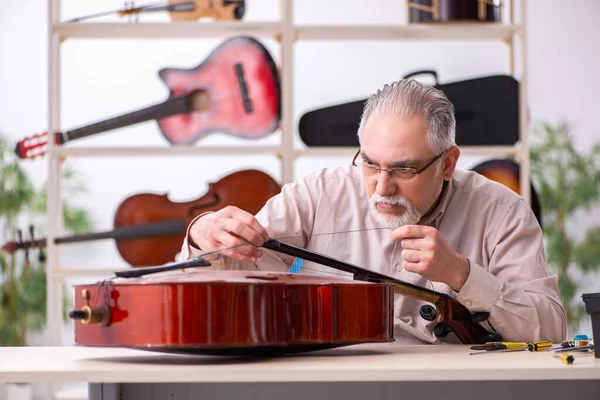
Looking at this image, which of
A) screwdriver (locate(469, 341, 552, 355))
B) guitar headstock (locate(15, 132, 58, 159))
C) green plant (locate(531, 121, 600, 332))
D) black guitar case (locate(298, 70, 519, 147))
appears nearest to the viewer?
screwdriver (locate(469, 341, 552, 355))

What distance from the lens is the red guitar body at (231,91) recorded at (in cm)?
325

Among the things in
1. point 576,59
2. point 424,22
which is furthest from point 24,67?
point 576,59

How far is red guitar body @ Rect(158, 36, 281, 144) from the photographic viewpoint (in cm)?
325

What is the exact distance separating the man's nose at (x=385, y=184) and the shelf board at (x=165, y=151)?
1329mm

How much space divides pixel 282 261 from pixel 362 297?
2.14ft

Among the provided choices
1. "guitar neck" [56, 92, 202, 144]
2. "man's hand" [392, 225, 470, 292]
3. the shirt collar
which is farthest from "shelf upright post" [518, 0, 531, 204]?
"man's hand" [392, 225, 470, 292]

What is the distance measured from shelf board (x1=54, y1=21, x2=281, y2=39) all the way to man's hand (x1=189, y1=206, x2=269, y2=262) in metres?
1.62

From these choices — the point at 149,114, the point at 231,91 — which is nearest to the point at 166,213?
the point at 149,114

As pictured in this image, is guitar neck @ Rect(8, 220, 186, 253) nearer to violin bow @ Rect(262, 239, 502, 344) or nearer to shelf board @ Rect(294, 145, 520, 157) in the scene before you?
shelf board @ Rect(294, 145, 520, 157)

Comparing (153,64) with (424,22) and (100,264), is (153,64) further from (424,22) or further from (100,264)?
(424,22)

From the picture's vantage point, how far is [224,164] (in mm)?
4035

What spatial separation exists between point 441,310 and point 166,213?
1749mm

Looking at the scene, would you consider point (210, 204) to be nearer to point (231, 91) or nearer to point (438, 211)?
point (231, 91)

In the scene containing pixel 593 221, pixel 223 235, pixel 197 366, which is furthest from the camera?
pixel 593 221
